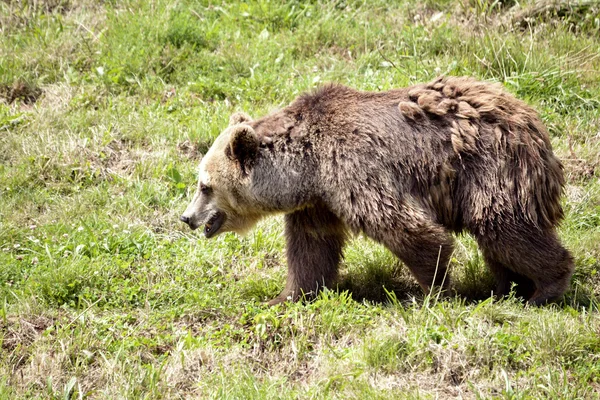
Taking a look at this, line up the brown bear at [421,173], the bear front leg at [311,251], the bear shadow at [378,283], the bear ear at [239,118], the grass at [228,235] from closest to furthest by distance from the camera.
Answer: the grass at [228,235], the brown bear at [421,173], the bear front leg at [311,251], the bear shadow at [378,283], the bear ear at [239,118]

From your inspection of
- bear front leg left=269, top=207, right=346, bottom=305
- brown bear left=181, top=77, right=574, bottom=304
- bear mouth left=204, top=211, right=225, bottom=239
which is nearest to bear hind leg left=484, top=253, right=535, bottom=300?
brown bear left=181, top=77, right=574, bottom=304

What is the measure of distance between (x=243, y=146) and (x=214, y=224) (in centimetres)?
70

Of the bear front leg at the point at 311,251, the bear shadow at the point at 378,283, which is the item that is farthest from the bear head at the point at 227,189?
the bear shadow at the point at 378,283

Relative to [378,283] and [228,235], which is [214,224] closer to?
[228,235]

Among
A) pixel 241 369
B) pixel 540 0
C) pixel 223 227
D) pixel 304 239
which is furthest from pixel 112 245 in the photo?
pixel 540 0

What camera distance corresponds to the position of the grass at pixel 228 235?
536 cm

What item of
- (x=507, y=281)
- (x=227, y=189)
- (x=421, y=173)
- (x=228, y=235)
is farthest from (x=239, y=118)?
(x=507, y=281)

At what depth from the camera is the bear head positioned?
629cm

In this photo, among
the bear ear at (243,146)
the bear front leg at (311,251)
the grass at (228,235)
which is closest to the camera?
the grass at (228,235)

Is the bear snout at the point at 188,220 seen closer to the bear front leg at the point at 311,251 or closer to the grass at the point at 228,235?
the grass at the point at 228,235

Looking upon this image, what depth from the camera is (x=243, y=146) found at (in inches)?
247

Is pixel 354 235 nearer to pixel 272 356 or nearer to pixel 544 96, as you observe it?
pixel 272 356

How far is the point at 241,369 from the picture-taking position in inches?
213

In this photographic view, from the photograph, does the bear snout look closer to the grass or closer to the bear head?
the bear head
